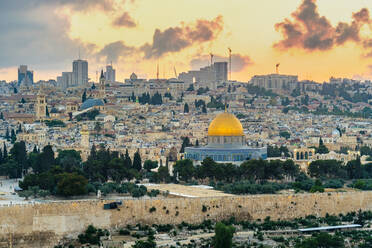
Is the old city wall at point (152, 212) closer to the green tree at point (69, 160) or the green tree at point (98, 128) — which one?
the green tree at point (69, 160)

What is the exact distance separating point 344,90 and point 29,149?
9352 centimetres

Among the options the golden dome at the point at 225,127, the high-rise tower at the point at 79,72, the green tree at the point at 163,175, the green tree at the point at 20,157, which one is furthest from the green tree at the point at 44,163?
the high-rise tower at the point at 79,72

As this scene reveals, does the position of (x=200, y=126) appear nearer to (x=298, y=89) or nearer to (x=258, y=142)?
(x=258, y=142)

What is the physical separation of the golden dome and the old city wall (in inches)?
711

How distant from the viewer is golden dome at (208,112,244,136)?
70.9 metres

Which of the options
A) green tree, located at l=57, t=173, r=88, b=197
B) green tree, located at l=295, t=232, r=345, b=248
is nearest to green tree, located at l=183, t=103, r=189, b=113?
green tree, located at l=57, t=173, r=88, b=197

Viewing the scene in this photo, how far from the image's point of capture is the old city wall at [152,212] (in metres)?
45.2

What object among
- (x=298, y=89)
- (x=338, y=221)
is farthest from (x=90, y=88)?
(x=338, y=221)

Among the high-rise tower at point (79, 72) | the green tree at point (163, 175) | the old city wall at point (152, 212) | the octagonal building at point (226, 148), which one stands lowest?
the old city wall at point (152, 212)

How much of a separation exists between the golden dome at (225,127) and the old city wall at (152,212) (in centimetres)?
1806

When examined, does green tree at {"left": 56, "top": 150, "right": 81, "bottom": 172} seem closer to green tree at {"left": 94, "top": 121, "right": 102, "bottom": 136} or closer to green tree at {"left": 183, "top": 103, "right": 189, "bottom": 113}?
green tree at {"left": 94, "top": 121, "right": 102, "bottom": 136}

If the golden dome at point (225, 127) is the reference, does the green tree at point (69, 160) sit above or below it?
below

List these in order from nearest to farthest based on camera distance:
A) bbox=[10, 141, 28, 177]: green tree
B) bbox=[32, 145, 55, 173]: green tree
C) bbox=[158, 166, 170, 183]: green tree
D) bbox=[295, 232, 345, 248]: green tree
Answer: bbox=[295, 232, 345, 248]: green tree
bbox=[158, 166, 170, 183]: green tree
bbox=[32, 145, 55, 173]: green tree
bbox=[10, 141, 28, 177]: green tree

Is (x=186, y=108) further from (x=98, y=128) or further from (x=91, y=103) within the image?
(x=98, y=128)
